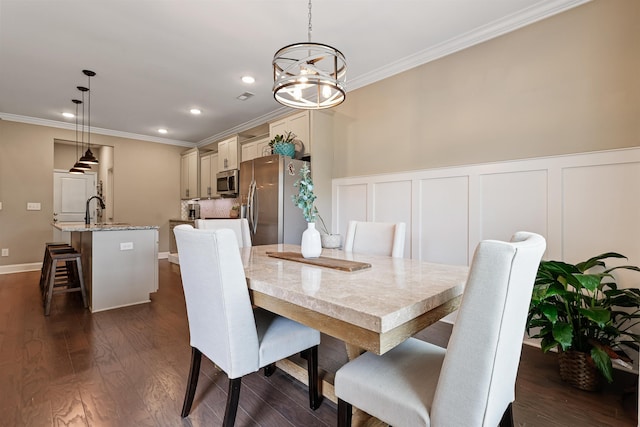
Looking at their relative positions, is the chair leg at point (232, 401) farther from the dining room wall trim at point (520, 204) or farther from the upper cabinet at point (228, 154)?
the upper cabinet at point (228, 154)

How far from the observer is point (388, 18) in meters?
2.53

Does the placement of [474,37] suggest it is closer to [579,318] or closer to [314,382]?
[579,318]

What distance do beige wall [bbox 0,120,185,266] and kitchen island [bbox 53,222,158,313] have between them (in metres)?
2.70

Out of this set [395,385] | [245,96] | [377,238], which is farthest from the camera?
[245,96]

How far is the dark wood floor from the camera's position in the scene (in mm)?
1530

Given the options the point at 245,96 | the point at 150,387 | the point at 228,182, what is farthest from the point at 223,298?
the point at 228,182

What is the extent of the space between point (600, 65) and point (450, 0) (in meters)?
1.17

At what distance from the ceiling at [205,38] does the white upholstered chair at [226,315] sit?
207 centimetres

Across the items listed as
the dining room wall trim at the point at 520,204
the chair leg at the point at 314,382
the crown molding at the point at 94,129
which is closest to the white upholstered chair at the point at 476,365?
the chair leg at the point at 314,382

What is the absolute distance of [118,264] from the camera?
3301 millimetres

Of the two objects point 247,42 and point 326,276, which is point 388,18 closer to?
point 247,42

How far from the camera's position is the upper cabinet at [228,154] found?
5.41 meters

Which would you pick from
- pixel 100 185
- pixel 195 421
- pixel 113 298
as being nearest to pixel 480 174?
pixel 195 421

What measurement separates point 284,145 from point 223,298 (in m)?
2.88
